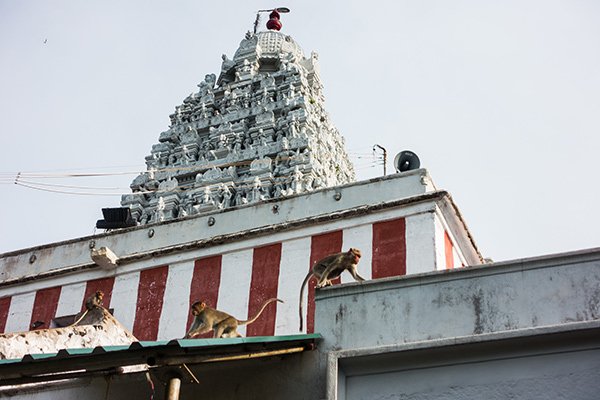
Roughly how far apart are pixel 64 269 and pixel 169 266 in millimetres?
2215

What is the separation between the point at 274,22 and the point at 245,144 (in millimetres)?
11327

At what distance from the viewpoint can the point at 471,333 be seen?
370 inches

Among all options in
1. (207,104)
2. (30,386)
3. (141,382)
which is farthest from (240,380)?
(207,104)

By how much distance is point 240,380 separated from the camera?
9.88 metres

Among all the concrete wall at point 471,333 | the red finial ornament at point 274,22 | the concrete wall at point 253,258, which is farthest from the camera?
the red finial ornament at point 274,22

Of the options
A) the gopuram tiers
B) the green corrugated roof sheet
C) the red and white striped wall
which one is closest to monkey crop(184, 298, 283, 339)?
the green corrugated roof sheet

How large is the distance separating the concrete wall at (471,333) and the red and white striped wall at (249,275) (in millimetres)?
5718

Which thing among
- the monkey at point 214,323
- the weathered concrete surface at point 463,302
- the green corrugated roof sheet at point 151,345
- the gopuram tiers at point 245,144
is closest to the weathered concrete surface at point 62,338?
the monkey at point 214,323

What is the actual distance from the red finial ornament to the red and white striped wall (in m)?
22.5

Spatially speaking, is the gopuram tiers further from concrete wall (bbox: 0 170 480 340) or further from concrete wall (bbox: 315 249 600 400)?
concrete wall (bbox: 315 249 600 400)

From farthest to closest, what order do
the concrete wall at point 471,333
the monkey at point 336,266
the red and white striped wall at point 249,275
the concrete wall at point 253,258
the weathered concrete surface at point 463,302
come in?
1. the concrete wall at point 253,258
2. the red and white striped wall at point 249,275
3. the monkey at point 336,266
4. the weathered concrete surface at point 463,302
5. the concrete wall at point 471,333

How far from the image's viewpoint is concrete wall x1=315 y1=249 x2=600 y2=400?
29.3 feet

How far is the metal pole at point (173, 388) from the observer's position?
29.8ft

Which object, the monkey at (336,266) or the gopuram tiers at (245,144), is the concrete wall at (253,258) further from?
the gopuram tiers at (245,144)
